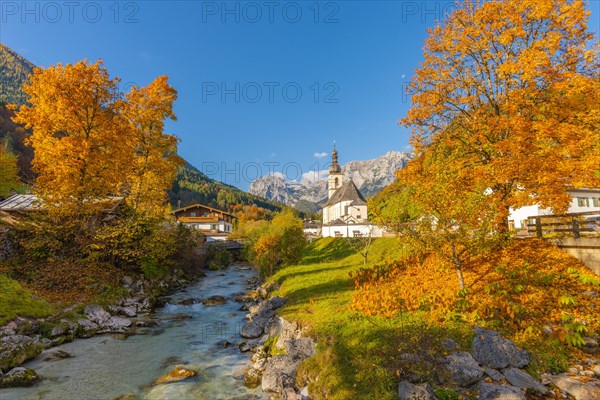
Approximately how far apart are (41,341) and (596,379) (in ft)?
68.9

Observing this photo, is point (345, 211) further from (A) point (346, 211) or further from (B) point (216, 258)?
(B) point (216, 258)

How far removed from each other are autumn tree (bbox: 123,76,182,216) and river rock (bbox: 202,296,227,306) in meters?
8.74

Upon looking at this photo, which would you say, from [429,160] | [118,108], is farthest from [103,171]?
[429,160]

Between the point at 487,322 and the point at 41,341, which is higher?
the point at 487,322

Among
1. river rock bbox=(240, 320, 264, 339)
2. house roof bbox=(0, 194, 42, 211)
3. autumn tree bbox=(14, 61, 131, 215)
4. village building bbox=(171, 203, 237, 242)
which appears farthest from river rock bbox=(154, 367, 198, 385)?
village building bbox=(171, 203, 237, 242)

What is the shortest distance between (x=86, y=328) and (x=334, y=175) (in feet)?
385

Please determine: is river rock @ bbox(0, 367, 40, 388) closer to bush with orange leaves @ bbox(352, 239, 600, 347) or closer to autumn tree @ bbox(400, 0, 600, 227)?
bush with orange leaves @ bbox(352, 239, 600, 347)

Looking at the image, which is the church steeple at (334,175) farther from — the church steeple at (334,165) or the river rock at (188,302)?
the river rock at (188,302)

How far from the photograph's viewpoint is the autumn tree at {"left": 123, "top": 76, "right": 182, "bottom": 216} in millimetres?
25125

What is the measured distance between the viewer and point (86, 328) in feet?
52.2

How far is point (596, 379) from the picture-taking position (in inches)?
322

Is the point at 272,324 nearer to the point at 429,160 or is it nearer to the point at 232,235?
the point at 429,160

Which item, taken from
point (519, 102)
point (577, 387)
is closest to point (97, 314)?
point (577, 387)

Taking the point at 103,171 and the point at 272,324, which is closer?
the point at 272,324
